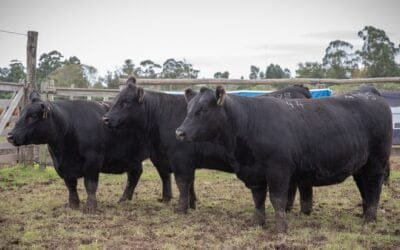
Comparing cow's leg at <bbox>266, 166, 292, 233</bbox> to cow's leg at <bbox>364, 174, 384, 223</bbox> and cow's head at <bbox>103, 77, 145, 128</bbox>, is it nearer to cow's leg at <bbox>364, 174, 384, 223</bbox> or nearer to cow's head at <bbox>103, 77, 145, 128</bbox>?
cow's leg at <bbox>364, 174, 384, 223</bbox>

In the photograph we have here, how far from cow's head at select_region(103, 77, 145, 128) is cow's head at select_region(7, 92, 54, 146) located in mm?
811

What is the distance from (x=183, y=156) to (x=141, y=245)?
191 cm

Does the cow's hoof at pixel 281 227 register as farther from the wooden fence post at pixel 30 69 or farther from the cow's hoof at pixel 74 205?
the wooden fence post at pixel 30 69

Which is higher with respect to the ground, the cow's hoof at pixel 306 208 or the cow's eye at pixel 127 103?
the cow's eye at pixel 127 103

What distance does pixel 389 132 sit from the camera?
6.91 metres

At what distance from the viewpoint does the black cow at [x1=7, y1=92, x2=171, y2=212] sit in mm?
7262

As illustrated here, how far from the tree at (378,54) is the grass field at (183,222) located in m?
25.2

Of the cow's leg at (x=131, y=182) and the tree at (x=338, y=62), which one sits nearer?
the cow's leg at (x=131, y=182)

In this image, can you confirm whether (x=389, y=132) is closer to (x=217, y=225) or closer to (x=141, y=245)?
(x=217, y=225)

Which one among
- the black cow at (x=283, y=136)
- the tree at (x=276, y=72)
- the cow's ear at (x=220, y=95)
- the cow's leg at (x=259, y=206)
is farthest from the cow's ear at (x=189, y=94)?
the tree at (x=276, y=72)

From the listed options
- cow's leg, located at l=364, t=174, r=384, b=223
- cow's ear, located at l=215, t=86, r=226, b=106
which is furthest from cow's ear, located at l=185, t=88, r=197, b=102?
cow's leg, located at l=364, t=174, r=384, b=223

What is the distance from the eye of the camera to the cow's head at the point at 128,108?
7477 millimetres

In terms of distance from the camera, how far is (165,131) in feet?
24.9

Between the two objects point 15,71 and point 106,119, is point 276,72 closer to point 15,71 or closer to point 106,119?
point 15,71
